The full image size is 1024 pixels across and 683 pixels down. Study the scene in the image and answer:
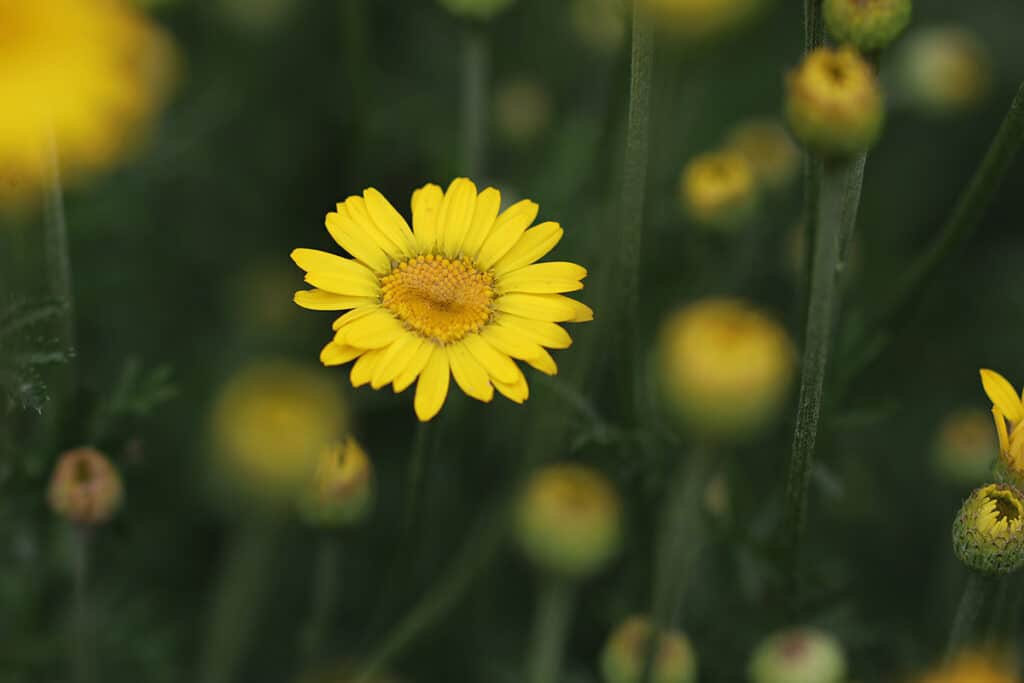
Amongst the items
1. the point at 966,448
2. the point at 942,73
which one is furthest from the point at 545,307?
the point at 942,73

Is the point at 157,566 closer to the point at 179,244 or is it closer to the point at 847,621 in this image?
the point at 179,244

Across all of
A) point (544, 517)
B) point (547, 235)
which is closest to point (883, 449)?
point (544, 517)

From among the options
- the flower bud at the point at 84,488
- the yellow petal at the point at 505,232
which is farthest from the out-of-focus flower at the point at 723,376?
the flower bud at the point at 84,488

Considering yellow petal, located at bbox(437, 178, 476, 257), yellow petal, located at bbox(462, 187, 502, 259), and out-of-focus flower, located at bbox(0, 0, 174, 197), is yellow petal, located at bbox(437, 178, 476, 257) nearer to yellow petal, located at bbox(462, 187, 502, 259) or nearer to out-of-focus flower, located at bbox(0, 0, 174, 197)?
yellow petal, located at bbox(462, 187, 502, 259)

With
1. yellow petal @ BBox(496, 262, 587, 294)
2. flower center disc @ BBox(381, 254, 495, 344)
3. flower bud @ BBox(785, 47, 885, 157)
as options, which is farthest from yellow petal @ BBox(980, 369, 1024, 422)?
flower center disc @ BBox(381, 254, 495, 344)

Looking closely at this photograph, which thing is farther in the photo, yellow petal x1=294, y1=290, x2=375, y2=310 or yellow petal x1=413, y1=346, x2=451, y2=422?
yellow petal x1=294, y1=290, x2=375, y2=310

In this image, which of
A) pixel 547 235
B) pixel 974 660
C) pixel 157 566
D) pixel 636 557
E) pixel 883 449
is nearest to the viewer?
pixel 974 660

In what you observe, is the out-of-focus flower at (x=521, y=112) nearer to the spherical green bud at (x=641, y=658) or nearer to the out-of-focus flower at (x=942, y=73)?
the out-of-focus flower at (x=942, y=73)
